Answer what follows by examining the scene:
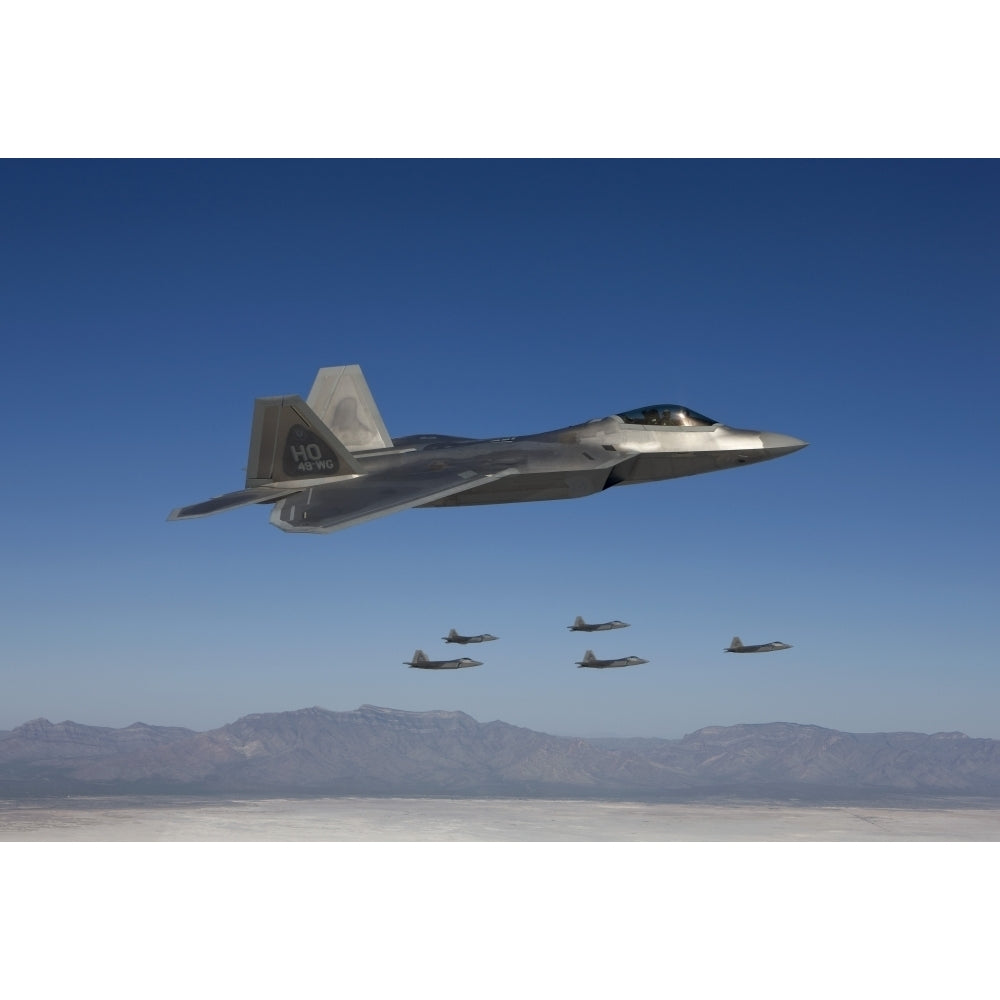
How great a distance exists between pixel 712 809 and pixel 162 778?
81.6 meters

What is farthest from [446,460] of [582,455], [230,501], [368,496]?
[230,501]

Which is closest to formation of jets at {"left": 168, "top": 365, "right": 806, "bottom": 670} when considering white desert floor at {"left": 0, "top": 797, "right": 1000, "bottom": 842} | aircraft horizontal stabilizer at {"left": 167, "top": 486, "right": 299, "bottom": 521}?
aircraft horizontal stabilizer at {"left": 167, "top": 486, "right": 299, "bottom": 521}

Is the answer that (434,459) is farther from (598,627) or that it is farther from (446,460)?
(598,627)

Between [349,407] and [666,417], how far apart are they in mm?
6436

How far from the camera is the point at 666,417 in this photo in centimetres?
1920

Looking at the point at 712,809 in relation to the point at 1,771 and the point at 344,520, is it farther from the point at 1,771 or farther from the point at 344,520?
the point at 344,520

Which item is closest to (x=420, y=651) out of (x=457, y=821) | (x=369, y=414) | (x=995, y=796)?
(x=369, y=414)

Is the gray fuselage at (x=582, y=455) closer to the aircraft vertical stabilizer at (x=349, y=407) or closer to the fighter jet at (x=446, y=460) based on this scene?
the fighter jet at (x=446, y=460)

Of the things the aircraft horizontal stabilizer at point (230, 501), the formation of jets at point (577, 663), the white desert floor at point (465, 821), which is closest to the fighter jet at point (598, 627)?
the formation of jets at point (577, 663)

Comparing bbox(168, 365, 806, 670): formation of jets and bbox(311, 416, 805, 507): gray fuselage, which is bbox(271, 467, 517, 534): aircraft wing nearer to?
bbox(168, 365, 806, 670): formation of jets

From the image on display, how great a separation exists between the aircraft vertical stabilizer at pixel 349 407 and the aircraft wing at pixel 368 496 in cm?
205

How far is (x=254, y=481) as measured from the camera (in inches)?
697

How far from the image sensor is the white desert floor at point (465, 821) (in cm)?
8844

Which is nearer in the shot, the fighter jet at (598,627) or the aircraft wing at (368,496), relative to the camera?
the aircraft wing at (368,496)
